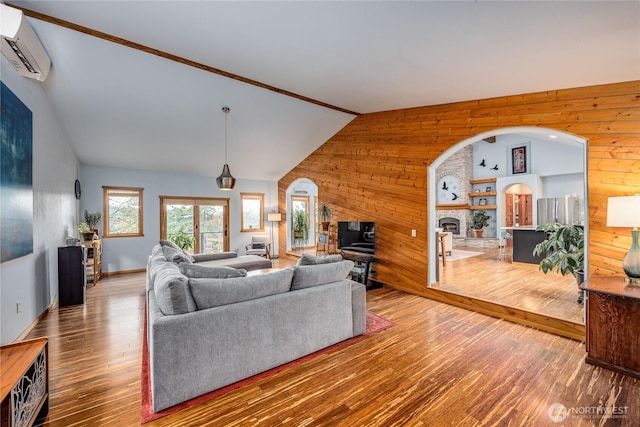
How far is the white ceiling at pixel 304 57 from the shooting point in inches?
91.5

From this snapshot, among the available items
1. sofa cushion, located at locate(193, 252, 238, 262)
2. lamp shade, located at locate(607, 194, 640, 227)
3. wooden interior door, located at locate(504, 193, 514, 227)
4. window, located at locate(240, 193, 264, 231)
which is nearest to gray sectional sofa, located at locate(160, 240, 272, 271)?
sofa cushion, located at locate(193, 252, 238, 262)

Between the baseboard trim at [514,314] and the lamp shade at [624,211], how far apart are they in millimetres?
1314

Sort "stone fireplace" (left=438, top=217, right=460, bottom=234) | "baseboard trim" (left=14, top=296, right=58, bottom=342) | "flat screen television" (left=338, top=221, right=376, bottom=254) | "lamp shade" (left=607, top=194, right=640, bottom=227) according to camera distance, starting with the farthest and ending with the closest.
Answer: "stone fireplace" (left=438, top=217, right=460, bottom=234)
"flat screen television" (left=338, top=221, right=376, bottom=254)
"baseboard trim" (left=14, top=296, right=58, bottom=342)
"lamp shade" (left=607, top=194, right=640, bottom=227)

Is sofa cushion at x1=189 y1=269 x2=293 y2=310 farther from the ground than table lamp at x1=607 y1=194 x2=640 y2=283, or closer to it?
closer to it

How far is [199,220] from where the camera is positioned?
307 inches

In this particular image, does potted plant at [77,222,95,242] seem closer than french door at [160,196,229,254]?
Yes

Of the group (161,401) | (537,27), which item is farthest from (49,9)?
(537,27)

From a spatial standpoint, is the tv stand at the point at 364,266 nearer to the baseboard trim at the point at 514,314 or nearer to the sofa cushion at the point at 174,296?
the baseboard trim at the point at 514,314

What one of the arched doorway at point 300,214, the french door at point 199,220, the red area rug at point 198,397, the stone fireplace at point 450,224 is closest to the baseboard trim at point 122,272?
the french door at point 199,220

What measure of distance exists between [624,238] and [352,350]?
312 centimetres

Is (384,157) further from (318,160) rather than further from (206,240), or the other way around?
(206,240)

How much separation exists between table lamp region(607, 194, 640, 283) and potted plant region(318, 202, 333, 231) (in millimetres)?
4859

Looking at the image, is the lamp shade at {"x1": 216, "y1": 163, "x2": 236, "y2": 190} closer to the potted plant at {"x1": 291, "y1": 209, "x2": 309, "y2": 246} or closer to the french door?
the french door

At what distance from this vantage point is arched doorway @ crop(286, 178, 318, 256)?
8867mm
